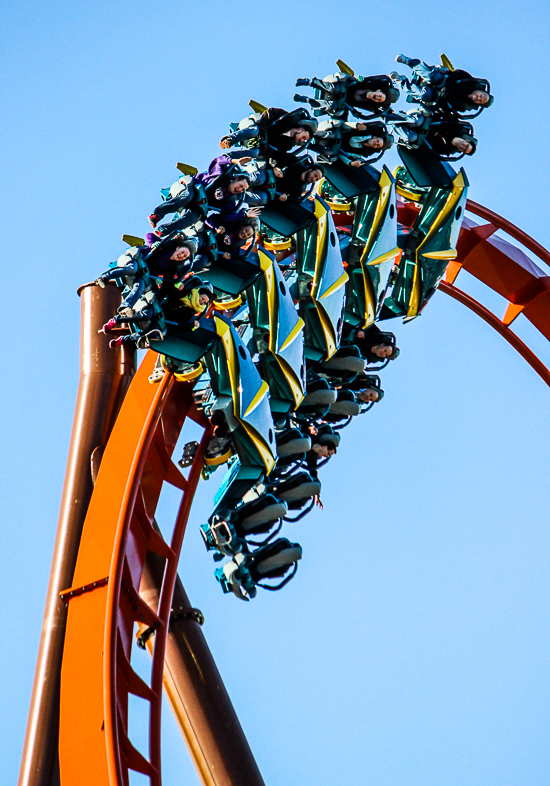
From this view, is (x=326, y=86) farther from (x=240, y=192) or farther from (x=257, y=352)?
(x=257, y=352)

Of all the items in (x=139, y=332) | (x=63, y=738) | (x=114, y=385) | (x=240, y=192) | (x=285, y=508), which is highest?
(x=114, y=385)

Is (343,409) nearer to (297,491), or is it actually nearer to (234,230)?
(297,491)

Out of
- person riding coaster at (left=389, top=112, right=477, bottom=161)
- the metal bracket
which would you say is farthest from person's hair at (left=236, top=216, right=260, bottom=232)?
the metal bracket

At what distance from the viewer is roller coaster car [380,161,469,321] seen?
24.2ft

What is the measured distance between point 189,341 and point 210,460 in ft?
2.79

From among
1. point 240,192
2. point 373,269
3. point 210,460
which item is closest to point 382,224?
point 373,269

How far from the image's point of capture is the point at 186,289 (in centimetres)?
555

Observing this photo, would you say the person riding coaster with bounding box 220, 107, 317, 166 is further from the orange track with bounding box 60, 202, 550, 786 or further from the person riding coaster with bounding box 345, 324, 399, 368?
the person riding coaster with bounding box 345, 324, 399, 368

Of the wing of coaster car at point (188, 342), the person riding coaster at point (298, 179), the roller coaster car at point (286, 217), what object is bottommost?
the wing of coaster car at point (188, 342)

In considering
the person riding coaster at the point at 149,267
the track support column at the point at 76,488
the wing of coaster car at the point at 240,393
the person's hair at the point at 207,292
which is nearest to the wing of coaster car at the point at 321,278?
the wing of coaster car at the point at 240,393

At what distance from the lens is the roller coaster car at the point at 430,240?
7.38 meters

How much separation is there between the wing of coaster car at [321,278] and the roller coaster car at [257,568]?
1.26m

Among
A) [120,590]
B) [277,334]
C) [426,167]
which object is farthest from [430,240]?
[120,590]

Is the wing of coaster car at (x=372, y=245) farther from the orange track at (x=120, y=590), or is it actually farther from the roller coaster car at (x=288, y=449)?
the orange track at (x=120, y=590)
